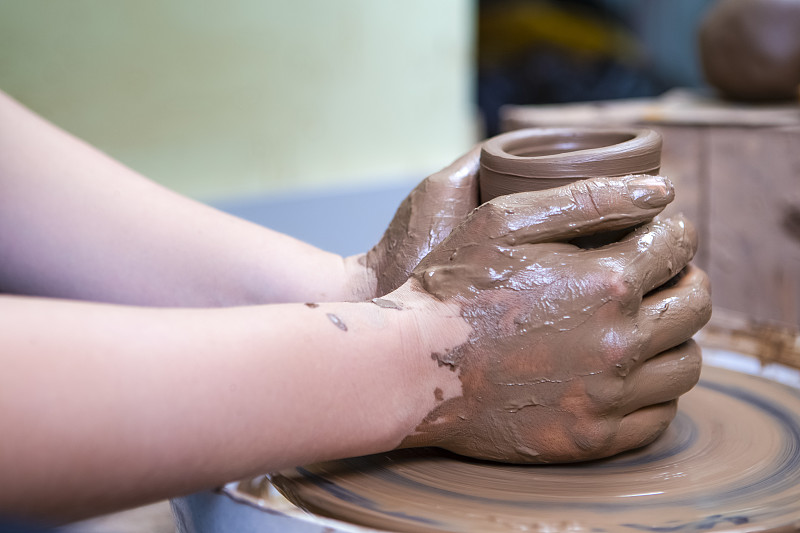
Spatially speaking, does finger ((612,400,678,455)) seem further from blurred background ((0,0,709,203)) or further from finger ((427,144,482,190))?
blurred background ((0,0,709,203))

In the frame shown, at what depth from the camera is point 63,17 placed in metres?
2.58

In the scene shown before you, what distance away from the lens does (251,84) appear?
305cm

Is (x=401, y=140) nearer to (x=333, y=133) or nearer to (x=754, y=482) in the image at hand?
(x=333, y=133)

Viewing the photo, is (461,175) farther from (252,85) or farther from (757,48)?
(252,85)

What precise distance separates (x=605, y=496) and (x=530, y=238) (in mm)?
311

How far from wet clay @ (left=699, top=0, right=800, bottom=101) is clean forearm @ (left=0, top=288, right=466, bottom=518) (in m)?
2.26

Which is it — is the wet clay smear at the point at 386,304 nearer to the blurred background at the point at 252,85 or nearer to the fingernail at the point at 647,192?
the fingernail at the point at 647,192

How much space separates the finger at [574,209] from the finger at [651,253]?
1.0 inches

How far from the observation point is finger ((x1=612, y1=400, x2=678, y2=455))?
3.07ft

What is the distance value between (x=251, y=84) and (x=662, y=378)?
2.47 m

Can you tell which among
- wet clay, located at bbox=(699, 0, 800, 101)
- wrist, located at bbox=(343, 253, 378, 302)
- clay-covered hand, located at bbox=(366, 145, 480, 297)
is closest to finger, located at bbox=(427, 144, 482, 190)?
clay-covered hand, located at bbox=(366, 145, 480, 297)

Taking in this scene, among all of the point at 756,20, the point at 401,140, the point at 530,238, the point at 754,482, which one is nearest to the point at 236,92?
the point at 401,140

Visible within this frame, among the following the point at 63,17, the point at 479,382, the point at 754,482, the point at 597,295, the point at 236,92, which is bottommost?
the point at 754,482

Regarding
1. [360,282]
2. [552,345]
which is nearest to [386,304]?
[552,345]
